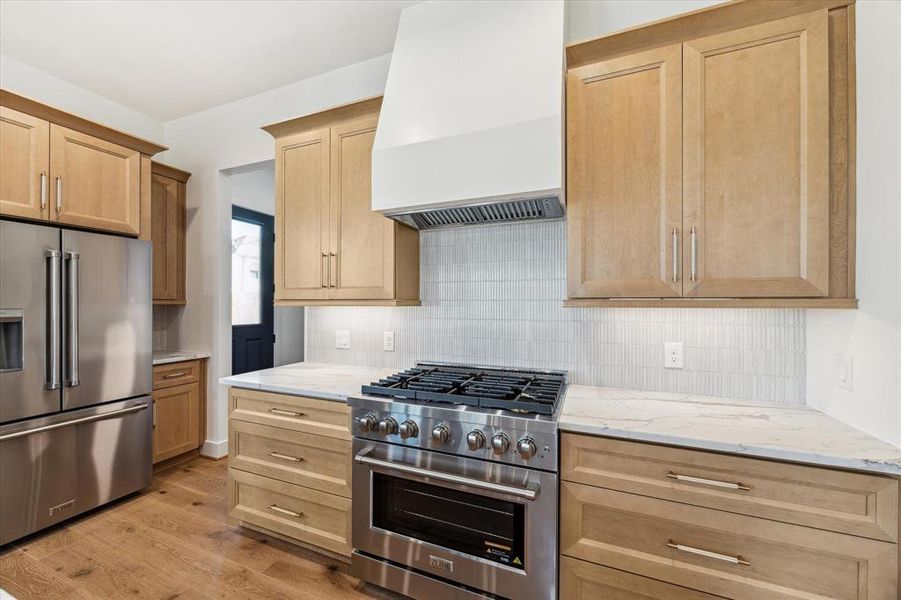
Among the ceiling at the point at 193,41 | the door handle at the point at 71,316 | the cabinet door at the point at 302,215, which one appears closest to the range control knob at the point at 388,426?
the cabinet door at the point at 302,215

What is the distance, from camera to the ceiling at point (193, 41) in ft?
7.59

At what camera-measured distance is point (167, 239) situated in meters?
3.45

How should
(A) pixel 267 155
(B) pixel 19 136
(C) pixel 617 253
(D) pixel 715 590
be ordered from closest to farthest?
(D) pixel 715 590 → (C) pixel 617 253 → (B) pixel 19 136 → (A) pixel 267 155

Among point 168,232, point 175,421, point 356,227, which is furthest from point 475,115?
point 175,421

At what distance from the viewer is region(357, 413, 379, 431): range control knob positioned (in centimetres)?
185

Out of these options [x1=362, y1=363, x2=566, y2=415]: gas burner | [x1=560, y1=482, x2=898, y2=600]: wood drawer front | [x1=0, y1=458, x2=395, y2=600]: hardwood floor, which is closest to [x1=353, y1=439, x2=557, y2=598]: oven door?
[x1=560, y1=482, x2=898, y2=600]: wood drawer front

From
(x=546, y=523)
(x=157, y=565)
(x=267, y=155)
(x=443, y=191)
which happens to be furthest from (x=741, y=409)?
(x=267, y=155)

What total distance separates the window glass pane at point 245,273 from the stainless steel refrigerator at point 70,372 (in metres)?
1.65

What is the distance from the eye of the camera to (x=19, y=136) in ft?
7.44

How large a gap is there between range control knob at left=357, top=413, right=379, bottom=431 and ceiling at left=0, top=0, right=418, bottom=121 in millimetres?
2134

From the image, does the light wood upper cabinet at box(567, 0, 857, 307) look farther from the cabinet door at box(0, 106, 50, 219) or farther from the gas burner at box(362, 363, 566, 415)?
the cabinet door at box(0, 106, 50, 219)

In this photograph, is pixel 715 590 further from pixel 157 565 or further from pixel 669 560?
pixel 157 565

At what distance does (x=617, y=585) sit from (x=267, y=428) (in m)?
1.71

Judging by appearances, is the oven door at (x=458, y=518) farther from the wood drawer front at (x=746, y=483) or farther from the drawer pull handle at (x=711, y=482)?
the drawer pull handle at (x=711, y=482)
